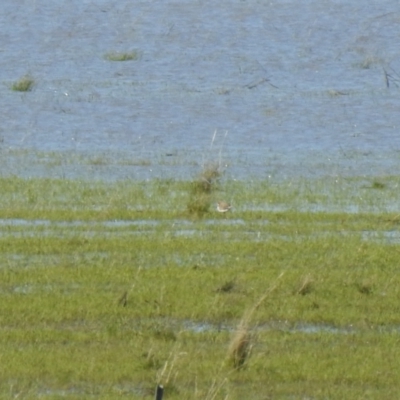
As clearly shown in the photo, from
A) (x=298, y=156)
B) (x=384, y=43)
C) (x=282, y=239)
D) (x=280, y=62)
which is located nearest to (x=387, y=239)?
(x=282, y=239)

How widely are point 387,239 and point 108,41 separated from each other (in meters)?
19.3

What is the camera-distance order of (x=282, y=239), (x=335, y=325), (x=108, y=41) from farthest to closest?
(x=108, y=41) < (x=282, y=239) < (x=335, y=325)

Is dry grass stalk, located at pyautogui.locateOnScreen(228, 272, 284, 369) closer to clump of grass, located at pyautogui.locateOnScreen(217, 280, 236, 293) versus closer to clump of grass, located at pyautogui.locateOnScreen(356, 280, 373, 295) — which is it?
clump of grass, located at pyautogui.locateOnScreen(217, 280, 236, 293)

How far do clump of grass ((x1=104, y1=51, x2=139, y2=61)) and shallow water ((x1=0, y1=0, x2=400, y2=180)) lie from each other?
0.17 m

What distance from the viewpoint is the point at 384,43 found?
105 feet

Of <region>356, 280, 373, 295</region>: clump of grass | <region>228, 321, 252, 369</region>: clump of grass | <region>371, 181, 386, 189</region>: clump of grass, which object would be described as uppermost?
<region>228, 321, 252, 369</region>: clump of grass

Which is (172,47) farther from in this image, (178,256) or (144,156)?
(178,256)

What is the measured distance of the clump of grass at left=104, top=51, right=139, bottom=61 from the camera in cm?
3075

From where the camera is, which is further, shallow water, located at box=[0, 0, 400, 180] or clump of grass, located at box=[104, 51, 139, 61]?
clump of grass, located at box=[104, 51, 139, 61]

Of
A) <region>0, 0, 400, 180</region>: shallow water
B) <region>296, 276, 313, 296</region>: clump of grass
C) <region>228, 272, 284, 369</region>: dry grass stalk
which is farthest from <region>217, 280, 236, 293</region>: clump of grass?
<region>0, 0, 400, 180</region>: shallow water

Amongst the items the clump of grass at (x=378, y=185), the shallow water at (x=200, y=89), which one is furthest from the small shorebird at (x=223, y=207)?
the clump of grass at (x=378, y=185)

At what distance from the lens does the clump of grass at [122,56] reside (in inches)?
1211

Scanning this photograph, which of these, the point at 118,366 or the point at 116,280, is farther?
the point at 116,280

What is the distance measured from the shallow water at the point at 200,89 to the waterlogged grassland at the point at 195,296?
11.1ft
